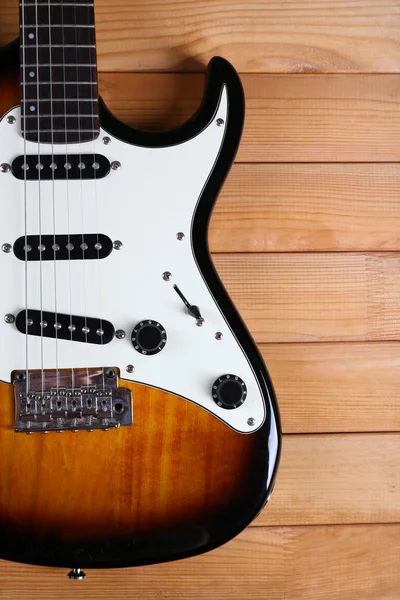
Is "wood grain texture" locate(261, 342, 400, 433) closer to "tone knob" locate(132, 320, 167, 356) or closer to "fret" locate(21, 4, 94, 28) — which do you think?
"tone knob" locate(132, 320, 167, 356)

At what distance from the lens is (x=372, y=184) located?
952 millimetres

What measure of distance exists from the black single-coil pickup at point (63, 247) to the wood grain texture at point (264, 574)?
1.64 ft

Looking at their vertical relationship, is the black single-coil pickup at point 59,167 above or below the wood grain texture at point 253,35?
below

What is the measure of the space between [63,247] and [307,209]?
1.33 ft

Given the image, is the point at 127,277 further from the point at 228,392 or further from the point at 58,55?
the point at 58,55

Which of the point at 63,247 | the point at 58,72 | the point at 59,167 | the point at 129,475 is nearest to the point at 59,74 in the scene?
the point at 58,72

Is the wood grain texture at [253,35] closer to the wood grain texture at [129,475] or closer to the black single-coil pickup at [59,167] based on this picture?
the black single-coil pickup at [59,167]

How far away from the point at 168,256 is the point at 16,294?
0.68ft

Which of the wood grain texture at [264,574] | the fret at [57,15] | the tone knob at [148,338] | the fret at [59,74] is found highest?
the fret at [57,15]

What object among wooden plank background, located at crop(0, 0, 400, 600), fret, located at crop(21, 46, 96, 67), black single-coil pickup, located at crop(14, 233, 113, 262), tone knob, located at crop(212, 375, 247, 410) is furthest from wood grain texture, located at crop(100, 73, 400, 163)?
tone knob, located at crop(212, 375, 247, 410)

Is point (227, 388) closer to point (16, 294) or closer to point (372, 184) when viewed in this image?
point (16, 294)

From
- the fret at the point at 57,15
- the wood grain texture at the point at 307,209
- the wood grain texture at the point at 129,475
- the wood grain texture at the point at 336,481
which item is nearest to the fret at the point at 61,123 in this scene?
the fret at the point at 57,15

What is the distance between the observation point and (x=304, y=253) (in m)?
0.94

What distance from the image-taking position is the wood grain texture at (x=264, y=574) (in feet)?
2.97
